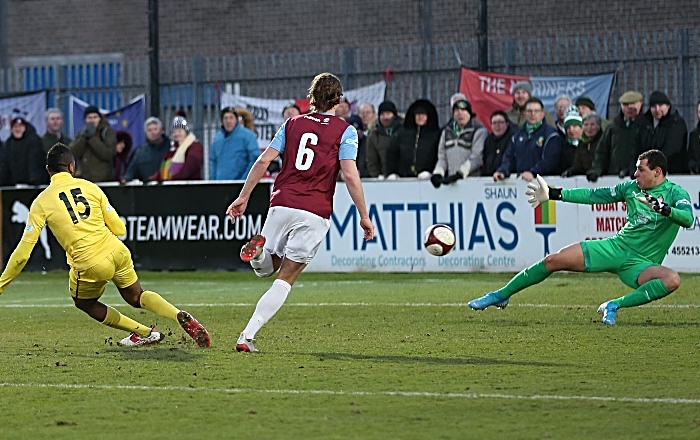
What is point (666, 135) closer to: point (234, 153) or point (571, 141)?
point (571, 141)

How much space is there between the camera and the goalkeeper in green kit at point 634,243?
11391mm

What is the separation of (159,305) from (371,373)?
222cm

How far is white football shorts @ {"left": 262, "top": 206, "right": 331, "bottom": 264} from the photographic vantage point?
31.2 feet

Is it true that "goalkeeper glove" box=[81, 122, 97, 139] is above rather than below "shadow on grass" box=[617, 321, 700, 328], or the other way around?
above

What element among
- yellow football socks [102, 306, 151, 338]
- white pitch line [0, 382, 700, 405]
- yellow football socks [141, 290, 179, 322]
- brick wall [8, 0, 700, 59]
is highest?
brick wall [8, 0, 700, 59]

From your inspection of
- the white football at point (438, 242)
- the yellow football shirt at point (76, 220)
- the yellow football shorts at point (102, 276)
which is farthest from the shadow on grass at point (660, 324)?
the yellow football shirt at point (76, 220)

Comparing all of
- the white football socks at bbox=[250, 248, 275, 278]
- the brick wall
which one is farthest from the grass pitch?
the brick wall

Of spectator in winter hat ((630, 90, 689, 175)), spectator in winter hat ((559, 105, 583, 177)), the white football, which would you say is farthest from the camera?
spectator in winter hat ((559, 105, 583, 177))

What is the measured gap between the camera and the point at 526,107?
55.9ft

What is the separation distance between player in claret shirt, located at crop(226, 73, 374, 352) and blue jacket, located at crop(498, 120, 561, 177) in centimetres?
790

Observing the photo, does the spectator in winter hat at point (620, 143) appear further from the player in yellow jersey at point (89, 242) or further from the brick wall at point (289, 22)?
the brick wall at point (289, 22)

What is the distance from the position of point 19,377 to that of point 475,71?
13.0m

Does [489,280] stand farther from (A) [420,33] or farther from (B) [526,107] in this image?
(A) [420,33]

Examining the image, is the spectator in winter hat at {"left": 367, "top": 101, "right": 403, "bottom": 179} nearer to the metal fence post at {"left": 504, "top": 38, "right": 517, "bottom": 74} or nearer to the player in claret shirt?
the metal fence post at {"left": 504, "top": 38, "right": 517, "bottom": 74}
